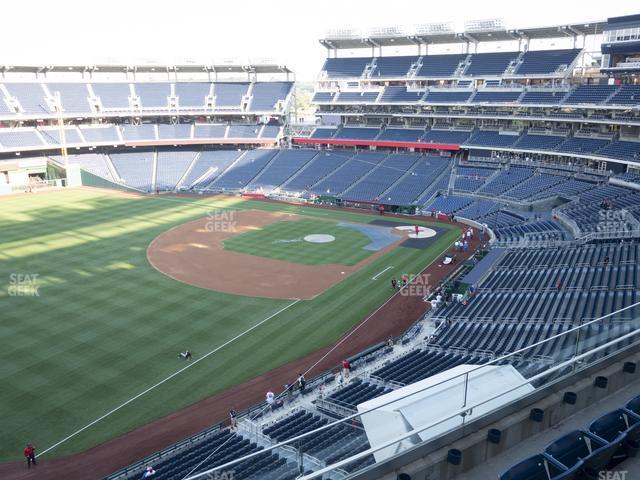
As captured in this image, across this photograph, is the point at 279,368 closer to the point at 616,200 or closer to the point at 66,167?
the point at 616,200

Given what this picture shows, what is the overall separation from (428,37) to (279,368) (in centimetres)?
6282

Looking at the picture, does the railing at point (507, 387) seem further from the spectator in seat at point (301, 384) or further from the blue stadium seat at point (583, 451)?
the spectator in seat at point (301, 384)

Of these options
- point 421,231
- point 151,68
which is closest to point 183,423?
point 421,231

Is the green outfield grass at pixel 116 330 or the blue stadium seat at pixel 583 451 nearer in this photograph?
the blue stadium seat at pixel 583 451

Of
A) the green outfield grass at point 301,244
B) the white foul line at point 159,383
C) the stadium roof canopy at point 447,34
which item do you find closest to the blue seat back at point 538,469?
the white foul line at point 159,383

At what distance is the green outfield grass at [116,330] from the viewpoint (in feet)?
68.5

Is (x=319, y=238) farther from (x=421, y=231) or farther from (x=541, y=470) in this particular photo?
(x=541, y=470)

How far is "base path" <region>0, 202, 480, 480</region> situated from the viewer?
17781mm

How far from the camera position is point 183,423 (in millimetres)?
20266

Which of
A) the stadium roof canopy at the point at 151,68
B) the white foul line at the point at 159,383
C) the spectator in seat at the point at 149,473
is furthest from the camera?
the stadium roof canopy at the point at 151,68

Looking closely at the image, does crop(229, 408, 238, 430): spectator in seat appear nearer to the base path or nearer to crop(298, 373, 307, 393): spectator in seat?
the base path

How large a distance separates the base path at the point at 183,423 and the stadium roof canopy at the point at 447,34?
51366mm

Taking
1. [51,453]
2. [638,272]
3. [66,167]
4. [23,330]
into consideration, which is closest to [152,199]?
[66,167]

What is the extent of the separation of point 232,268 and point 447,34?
168ft
